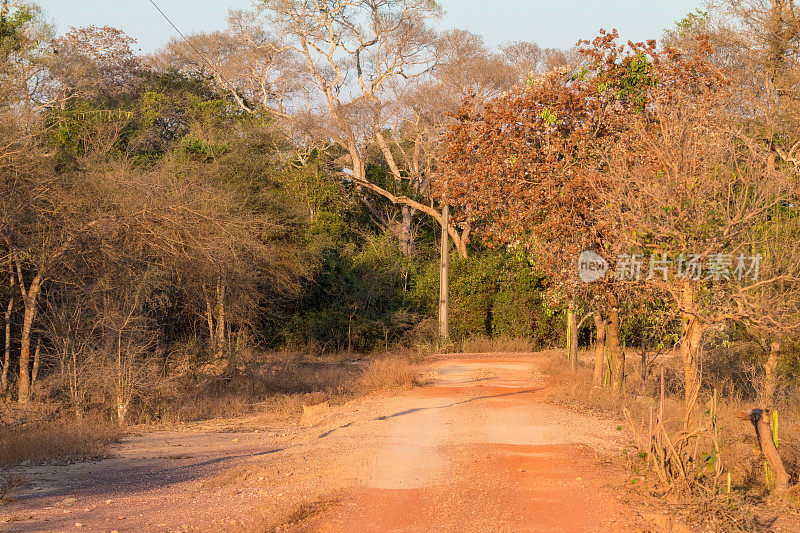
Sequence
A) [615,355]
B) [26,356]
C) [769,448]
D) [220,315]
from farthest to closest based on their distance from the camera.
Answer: [220,315] < [615,355] < [26,356] < [769,448]

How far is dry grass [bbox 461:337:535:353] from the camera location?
75.7 feet

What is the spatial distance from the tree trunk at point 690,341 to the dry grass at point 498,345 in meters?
15.7

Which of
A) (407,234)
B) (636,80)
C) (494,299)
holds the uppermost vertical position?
(636,80)

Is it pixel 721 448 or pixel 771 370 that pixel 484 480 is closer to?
pixel 721 448

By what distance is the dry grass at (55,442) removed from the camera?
343 inches

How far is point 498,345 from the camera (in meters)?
23.4

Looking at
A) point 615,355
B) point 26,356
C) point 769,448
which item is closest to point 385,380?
point 615,355

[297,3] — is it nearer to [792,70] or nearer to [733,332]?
[792,70]

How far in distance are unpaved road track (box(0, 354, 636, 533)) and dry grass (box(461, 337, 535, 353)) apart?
36.6 ft

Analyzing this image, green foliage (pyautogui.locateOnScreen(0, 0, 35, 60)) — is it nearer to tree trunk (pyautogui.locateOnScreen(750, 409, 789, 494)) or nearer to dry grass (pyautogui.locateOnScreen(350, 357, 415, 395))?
dry grass (pyautogui.locateOnScreen(350, 357, 415, 395))

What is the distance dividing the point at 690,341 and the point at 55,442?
7.23 m

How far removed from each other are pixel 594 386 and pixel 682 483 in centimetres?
628

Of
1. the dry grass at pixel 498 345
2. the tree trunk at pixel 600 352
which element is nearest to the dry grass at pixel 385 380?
the tree trunk at pixel 600 352

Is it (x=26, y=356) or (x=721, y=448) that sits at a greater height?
(x=26, y=356)
